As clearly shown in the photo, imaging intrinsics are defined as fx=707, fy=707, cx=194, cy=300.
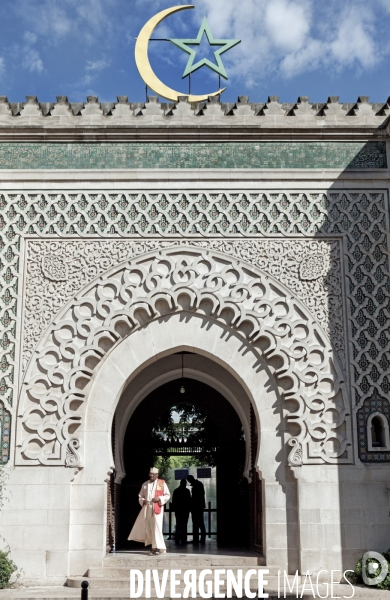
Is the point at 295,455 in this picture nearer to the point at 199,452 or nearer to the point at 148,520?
the point at 148,520

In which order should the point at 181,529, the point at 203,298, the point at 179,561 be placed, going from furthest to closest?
1. the point at 181,529
2. the point at 203,298
3. the point at 179,561

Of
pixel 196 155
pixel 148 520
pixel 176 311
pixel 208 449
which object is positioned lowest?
pixel 148 520

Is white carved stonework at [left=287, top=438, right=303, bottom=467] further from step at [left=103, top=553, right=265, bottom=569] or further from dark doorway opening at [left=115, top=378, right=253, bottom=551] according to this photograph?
dark doorway opening at [left=115, top=378, right=253, bottom=551]

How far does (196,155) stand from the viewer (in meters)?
7.54

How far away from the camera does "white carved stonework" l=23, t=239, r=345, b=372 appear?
23.2ft

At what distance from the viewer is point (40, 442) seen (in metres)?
6.72

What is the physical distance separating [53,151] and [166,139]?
1.21 m

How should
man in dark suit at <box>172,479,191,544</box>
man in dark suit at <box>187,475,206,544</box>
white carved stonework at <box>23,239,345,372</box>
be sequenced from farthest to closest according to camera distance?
man in dark suit at <box>187,475,206,544</box> → man in dark suit at <box>172,479,191,544</box> → white carved stonework at <box>23,239,345,372</box>

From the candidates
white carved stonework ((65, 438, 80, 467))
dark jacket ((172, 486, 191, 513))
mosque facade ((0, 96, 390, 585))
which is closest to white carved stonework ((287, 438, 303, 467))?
mosque facade ((0, 96, 390, 585))

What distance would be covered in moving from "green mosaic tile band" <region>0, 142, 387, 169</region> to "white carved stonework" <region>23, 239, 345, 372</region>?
33.8 inches

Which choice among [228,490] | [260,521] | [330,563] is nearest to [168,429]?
[228,490]

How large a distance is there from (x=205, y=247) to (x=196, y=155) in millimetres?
1044

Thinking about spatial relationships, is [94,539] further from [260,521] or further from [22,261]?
[22,261]

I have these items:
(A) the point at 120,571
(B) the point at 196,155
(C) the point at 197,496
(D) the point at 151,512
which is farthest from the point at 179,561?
(B) the point at 196,155
